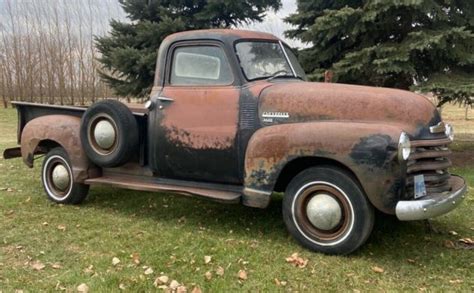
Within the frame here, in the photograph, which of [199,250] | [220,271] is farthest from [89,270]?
[220,271]

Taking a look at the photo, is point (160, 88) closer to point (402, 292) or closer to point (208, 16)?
point (402, 292)

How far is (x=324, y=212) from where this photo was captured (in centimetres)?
427

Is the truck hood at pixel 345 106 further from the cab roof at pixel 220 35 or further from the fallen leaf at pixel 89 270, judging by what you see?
the fallen leaf at pixel 89 270

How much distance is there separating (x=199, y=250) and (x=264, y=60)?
7.24 ft

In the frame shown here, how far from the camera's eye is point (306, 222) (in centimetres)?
444

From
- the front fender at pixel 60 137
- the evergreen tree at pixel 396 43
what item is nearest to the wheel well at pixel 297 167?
the front fender at pixel 60 137

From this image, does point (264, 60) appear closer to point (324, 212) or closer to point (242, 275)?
point (324, 212)

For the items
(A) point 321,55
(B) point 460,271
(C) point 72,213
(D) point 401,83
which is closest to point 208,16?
(A) point 321,55

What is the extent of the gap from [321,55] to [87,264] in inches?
272

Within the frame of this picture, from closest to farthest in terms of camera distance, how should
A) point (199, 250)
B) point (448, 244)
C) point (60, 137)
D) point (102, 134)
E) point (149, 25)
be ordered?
point (199, 250) → point (448, 244) → point (102, 134) → point (60, 137) → point (149, 25)

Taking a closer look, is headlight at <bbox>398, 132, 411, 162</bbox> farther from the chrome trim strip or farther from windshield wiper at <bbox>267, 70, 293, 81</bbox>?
windshield wiper at <bbox>267, 70, 293, 81</bbox>

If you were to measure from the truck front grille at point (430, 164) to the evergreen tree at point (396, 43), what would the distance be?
420cm

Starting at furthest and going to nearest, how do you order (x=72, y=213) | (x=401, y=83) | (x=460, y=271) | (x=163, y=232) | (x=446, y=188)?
(x=401, y=83)
(x=72, y=213)
(x=163, y=232)
(x=446, y=188)
(x=460, y=271)

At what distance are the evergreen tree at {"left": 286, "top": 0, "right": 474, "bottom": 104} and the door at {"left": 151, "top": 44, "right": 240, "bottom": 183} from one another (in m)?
4.18
